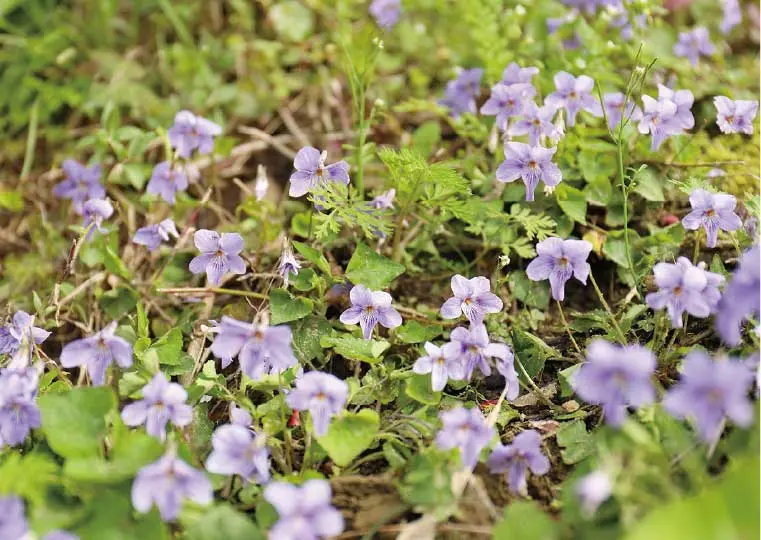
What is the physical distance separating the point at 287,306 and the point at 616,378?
97 cm

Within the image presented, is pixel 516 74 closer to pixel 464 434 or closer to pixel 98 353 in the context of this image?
pixel 464 434

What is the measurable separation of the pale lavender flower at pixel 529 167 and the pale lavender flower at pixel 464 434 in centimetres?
81

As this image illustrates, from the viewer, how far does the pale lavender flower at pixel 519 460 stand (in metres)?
1.85

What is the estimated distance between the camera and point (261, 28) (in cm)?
375

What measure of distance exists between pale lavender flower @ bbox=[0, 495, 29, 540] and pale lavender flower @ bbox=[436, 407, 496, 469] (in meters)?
0.88

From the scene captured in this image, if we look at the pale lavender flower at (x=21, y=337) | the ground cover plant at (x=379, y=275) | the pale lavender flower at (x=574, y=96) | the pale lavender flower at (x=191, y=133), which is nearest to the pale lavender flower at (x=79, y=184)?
the ground cover plant at (x=379, y=275)

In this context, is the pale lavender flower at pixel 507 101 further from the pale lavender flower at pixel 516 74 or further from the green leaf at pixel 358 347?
the green leaf at pixel 358 347

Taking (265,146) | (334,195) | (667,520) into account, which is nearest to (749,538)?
(667,520)

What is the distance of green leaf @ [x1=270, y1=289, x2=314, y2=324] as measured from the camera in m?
2.23

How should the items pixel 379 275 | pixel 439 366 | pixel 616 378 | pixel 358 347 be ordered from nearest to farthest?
pixel 616 378, pixel 439 366, pixel 358 347, pixel 379 275

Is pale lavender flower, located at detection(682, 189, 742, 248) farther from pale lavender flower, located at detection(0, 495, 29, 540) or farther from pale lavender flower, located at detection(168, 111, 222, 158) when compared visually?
pale lavender flower, located at detection(0, 495, 29, 540)

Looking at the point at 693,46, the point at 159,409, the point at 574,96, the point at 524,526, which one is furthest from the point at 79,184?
the point at 693,46

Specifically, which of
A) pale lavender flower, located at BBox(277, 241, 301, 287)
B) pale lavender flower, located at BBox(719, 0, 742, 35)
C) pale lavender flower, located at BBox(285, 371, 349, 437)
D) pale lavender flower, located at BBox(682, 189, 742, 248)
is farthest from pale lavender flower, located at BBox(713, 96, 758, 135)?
pale lavender flower, located at BBox(285, 371, 349, 437)

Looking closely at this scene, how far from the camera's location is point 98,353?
1.99 metres
